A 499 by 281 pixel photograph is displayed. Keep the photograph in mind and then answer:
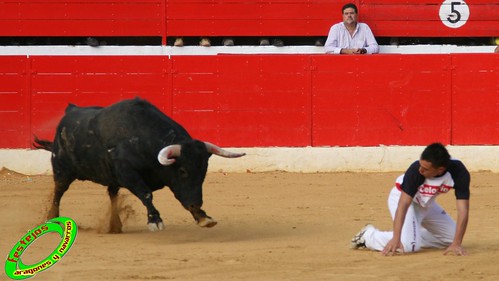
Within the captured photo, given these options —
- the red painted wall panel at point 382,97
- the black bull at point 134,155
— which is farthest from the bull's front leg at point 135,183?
the red painted wall panel at point 382,97

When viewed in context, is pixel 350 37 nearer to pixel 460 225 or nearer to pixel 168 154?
pixel 168 154

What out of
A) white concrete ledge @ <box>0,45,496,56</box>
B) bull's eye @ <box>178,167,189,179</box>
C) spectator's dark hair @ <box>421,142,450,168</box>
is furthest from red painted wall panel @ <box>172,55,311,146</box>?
spectator's dark hair @ <box>421,142,450,168</box>

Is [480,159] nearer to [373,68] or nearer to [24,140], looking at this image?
[373,68]

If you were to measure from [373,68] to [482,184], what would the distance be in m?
2.49

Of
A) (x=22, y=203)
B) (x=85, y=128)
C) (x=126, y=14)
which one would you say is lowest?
(x=22, y=203)

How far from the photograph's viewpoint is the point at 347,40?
15352mm

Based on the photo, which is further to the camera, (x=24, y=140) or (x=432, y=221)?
(x=24, y=140)

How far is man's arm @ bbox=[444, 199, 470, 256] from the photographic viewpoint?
7.82 m

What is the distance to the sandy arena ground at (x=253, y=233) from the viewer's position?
749cm

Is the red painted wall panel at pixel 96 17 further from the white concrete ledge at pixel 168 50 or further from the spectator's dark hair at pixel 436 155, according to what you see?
the spectator's dark hair at pixel 436 155

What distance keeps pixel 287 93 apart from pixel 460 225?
727 centimetres

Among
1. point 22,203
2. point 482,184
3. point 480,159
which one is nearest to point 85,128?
point 22,203

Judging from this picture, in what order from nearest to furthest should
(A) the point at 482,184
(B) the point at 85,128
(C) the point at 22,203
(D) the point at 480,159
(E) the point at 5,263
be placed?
(E) the point at 5,263
(B) the point at 85,128
(C) the point at 22,203
(A) the point at 482,184
(D) the point at 480,159

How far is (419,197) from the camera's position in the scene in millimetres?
8031
